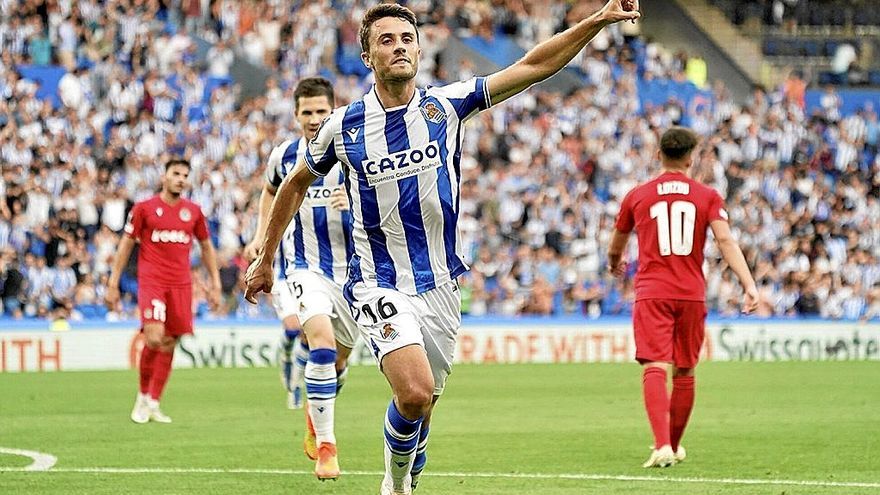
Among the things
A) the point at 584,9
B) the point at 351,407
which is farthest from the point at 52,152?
the point at 584,9

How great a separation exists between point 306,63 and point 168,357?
686 inches

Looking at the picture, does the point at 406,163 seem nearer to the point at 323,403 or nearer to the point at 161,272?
the point at 323,403

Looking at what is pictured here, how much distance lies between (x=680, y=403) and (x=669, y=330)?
20.4 inches

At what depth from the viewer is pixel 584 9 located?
1422 inches

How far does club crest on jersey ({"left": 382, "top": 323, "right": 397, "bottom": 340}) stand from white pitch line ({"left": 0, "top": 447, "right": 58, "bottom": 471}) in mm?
3683

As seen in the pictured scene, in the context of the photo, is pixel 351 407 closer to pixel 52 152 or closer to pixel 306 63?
pixel 52 152

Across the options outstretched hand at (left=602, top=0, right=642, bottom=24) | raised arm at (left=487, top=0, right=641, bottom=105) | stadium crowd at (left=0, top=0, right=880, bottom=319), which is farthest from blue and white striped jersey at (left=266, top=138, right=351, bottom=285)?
stadium crowd at (left=0, top=0, right=880, bottom=319)

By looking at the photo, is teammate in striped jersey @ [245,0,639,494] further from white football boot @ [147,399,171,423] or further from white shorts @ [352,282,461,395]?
white football boot @ [147,399,171,423]

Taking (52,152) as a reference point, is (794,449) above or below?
below

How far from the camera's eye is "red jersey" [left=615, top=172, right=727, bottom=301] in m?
10.2

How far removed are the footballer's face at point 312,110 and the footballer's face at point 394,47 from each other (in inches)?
144

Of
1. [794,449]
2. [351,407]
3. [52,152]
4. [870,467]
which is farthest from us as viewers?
[52,152]

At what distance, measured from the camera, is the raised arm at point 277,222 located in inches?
297

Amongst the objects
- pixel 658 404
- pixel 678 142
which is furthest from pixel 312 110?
pixel 658 404
